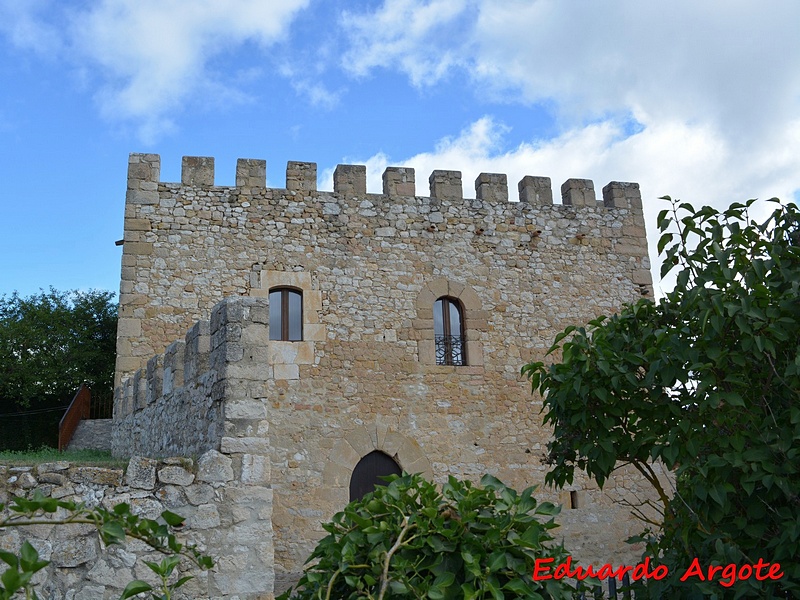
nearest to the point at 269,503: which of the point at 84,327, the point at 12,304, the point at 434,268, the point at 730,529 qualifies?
the point at 730,529

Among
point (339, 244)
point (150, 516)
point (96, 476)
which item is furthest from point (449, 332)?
point (96, 476)

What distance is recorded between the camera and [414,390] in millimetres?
10570

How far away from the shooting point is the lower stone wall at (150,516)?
4.43 m

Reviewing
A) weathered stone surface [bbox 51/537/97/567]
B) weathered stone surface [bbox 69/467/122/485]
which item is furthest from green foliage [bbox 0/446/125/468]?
weathered stone surface [bbox 51/537/97/567]

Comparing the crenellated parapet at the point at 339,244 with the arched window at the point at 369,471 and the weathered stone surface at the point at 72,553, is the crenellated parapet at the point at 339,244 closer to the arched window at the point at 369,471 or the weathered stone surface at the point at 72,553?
the arched window at the point at 369,471

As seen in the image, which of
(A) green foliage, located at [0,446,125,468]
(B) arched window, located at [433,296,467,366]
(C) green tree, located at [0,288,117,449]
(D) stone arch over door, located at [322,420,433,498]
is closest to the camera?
(A) green foliage, located at [0,446,125,468]

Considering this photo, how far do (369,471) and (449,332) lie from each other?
242 cm

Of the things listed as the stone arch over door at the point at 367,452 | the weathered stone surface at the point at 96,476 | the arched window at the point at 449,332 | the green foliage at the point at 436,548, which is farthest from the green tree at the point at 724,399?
the arched window at the point at 449,332

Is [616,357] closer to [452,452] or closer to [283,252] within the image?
[452,452]

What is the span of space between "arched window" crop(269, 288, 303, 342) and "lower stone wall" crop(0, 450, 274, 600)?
18.1ft

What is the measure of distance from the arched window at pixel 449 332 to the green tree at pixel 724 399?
20.8 ft

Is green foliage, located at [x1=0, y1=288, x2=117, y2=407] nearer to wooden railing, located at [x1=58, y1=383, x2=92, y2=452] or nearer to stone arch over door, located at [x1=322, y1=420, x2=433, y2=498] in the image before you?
wooden railing, located at [x1=58, y1=383, x2=92, y2=452]

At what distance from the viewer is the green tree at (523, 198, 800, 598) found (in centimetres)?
361

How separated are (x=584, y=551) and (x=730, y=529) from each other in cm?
725
